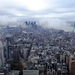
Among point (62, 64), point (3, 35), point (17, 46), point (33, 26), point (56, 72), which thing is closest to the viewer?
point (56, 72)

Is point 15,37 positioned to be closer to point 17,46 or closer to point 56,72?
point 17,46

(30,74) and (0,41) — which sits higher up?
(0,41)

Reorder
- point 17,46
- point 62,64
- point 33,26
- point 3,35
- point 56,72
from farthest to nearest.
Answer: point 33,26 → point 17,46 → point 3,35 → point 62,64 → point 56,72

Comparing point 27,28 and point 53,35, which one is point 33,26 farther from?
point 53,35

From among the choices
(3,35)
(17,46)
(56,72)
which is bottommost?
(56,72)

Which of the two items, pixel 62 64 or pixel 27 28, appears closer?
pixel 62 64

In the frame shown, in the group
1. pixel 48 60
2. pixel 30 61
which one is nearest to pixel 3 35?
pixel 30 61
